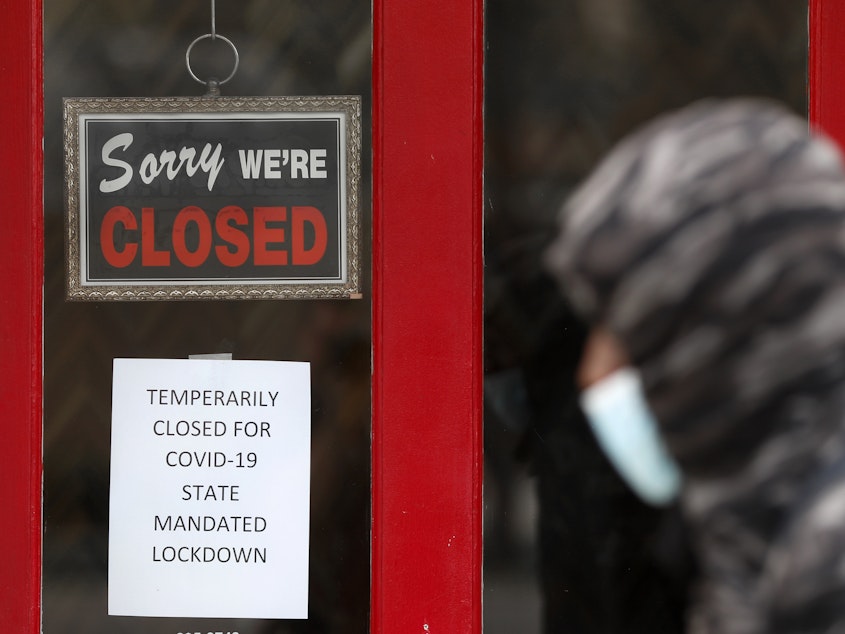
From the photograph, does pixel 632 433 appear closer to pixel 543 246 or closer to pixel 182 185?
pixel 543 246

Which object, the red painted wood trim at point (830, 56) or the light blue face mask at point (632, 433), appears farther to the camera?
the red painted wood trim at point (830, 56)

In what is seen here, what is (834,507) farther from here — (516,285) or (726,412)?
(516,285)

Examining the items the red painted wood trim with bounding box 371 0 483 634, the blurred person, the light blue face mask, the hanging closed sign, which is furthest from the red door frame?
the blurred person

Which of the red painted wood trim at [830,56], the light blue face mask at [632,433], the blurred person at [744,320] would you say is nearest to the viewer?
the blurred person at [744,320]

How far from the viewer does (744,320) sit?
870 mm

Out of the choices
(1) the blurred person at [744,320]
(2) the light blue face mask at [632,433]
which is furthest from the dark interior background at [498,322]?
(1) the blurred person at [744,320]

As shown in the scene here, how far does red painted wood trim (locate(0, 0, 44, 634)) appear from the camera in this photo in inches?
93.1

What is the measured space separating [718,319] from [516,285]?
1.49 m

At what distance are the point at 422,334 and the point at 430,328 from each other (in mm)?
26

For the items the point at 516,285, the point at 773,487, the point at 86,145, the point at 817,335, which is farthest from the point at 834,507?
the point at 86,145

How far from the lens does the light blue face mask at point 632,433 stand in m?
0.99

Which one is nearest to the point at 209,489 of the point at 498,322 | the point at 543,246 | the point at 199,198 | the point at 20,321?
the point at 20,321

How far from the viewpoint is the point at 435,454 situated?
→ 2338mm

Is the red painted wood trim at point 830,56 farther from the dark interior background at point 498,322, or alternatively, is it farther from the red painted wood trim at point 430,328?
the red painted wood trim at point 430,328
